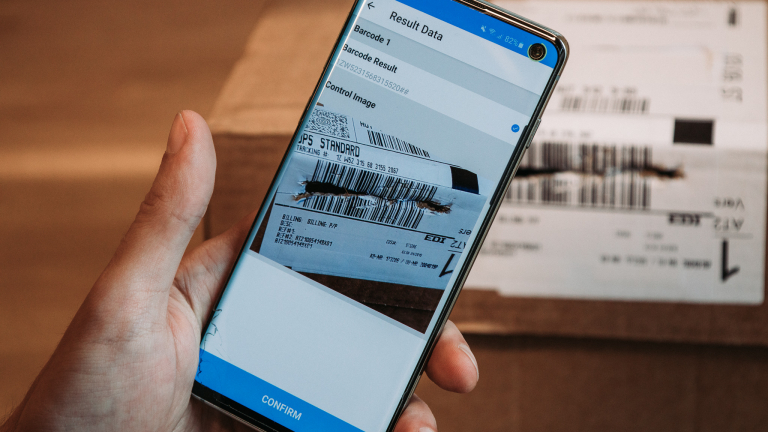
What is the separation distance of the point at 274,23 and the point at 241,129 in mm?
90

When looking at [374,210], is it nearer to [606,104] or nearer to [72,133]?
[606,104]

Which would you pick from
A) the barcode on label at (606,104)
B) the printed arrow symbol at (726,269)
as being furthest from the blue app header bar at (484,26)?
the printed arrow symbol at (726,269)

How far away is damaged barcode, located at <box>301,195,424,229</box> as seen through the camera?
0.78 feet

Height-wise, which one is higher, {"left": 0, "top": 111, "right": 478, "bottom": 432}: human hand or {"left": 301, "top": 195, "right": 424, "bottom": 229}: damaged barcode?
{"left": 301, "top": 195, "right": 424, "bottom": 229}: damaged barcode

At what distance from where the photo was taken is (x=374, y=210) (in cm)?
24

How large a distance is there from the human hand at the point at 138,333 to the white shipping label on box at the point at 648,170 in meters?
0.21

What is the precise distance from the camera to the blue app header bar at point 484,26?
0.77 feet

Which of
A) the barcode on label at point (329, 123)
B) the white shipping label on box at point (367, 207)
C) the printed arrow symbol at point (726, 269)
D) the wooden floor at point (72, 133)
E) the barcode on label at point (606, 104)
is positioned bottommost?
the wooden floor at point (72, 133)

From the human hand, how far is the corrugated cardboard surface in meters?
0.12

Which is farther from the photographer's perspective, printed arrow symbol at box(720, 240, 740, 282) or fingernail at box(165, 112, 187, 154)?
printed arrow symbol at box(720, 240, 740, 282)

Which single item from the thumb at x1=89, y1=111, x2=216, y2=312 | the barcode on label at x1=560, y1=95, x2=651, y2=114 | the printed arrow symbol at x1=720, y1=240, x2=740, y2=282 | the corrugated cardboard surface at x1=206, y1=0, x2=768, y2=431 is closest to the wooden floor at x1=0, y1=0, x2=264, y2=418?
the corrugated cardboard surface at x1=206, y1=0, x2=768, y2=431

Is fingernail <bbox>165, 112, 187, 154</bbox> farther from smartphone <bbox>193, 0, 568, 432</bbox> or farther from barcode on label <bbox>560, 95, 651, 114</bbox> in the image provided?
barcode on label <bbox>560, 95, 651, 114</bbox>

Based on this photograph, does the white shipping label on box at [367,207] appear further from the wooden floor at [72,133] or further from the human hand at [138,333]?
the wooden floor at [72,133]

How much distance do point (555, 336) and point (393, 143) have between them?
0.72 feet
